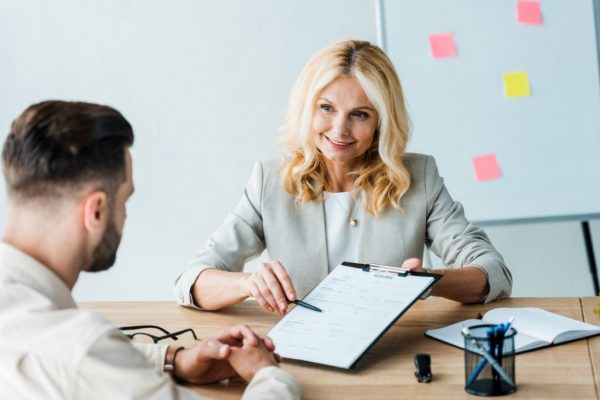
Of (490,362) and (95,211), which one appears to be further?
(490,362)

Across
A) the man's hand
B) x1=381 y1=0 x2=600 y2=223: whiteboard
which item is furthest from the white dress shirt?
x1=381 y1=0 x2=600 y2=223: whiteboard

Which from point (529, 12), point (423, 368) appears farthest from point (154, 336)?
point (529, 12)

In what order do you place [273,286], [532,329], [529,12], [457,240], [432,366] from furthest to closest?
1. [529,12]
2. [457,240]
3. [273,286]
4. [532,329]
5. [432,366]

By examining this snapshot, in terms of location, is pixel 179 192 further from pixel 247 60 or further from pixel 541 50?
pixel 541 50

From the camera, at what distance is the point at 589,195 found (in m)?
3.24

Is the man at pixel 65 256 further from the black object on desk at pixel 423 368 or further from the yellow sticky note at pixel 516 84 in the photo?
the yellow sticky note at pixel 516 84

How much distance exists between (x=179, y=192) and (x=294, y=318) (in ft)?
6.93

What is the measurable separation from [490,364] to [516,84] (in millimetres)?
2035

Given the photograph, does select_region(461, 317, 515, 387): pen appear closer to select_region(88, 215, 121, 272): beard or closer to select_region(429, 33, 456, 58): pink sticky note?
select_region(88, 215, 121, 272): beard

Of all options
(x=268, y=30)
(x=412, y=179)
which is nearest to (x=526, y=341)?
(x=412, y=179)

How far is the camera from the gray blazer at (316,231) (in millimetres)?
2236

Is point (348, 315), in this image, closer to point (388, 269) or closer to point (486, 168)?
point (388, 269)

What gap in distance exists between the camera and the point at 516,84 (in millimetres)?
3264

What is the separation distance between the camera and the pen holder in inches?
56.1
